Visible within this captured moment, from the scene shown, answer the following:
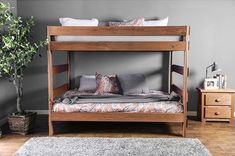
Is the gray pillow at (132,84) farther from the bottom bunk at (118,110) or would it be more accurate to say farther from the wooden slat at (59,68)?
the wooden slat at (59,68)

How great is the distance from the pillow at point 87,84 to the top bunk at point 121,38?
961mm

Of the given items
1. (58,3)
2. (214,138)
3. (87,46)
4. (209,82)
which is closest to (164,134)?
(214,138)

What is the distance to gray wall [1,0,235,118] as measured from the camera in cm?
435

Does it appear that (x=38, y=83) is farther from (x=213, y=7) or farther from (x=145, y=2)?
(x=213, y=7)

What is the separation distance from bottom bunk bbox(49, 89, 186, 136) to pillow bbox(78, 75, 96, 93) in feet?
2.25

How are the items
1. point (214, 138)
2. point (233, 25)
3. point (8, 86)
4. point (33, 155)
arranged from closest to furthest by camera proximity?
point (33, 155) < point (214, 138) < point (8, 86) < point (233, 25)

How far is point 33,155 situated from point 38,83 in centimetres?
194

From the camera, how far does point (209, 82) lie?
413 centimetres

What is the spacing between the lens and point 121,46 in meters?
3.33

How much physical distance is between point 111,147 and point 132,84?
1.18 m

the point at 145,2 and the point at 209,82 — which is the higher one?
the point at 145,2

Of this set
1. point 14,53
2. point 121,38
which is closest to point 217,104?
point 121,38

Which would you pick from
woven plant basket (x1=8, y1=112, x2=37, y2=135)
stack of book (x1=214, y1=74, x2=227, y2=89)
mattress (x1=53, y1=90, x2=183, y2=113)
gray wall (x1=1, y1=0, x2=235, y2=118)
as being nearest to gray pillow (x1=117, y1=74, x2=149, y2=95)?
mattress (x1=53, y1=90, x2=183, y2=113)

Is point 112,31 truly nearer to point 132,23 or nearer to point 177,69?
point 132,23
